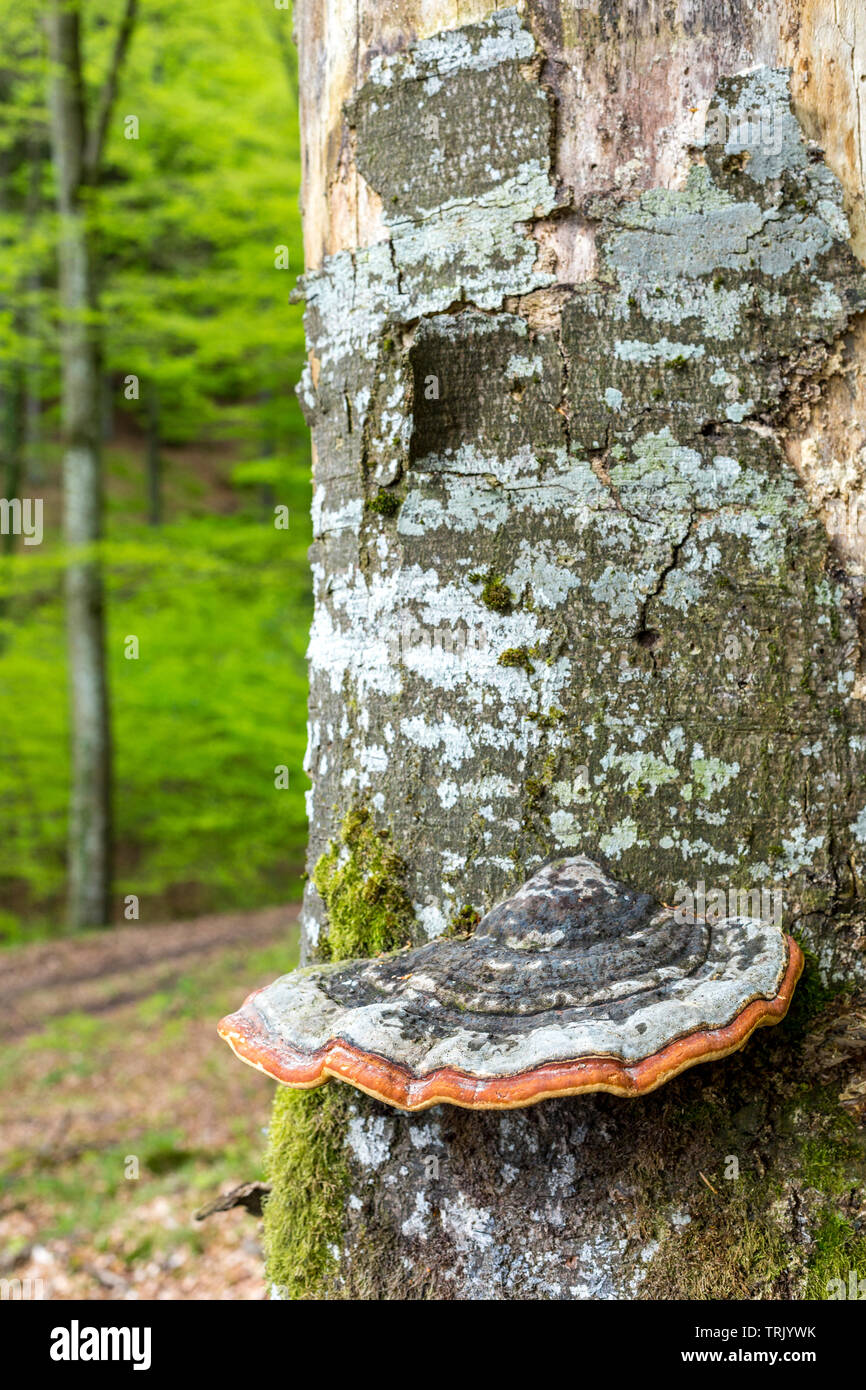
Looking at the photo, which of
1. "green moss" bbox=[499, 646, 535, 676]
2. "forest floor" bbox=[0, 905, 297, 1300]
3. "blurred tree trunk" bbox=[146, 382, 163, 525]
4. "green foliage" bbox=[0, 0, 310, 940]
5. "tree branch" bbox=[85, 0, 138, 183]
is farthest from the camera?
"blurred tree trunk" bbox=[146, 382, 163, 525]

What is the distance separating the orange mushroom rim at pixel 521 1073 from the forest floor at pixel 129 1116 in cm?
318

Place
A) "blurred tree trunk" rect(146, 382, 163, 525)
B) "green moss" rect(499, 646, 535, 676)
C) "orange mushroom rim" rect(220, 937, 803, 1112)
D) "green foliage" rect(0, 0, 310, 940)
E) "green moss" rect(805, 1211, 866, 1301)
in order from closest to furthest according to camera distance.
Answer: "orange mushroom rim" rect(220, 937, 803, 1112), "green moss" rect(805, 1211, 866, 1301), "green moss" rect(499, 646, 535, 676), "green foliage" rect(0, 0, 310, 940), "blurred tree trunk" rect(146, 382, 163, 525)

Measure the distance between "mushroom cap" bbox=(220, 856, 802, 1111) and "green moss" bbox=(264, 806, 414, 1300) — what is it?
0.59 feet

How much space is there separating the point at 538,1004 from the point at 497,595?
2.39ft

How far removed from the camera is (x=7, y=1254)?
4816mm

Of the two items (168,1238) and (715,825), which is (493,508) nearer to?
(715,825)

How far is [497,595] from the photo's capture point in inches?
70.1

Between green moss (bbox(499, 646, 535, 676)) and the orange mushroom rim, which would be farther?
green moss (bbox(499, 646, 535, 676))

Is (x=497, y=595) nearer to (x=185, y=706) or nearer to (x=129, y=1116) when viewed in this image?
(x=129, y=1116)

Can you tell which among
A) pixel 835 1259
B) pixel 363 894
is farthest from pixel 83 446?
pixel 835 1259

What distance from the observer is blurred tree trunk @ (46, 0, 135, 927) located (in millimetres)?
11078

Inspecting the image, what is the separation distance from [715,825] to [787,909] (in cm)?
19

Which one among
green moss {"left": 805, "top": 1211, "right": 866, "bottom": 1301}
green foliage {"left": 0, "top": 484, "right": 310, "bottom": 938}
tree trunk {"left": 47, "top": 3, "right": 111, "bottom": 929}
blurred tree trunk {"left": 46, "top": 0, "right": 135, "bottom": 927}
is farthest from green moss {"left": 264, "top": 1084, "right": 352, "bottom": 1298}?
tree trunk {"left": 47, "top": 3, "right": 111, "bottom": 929}

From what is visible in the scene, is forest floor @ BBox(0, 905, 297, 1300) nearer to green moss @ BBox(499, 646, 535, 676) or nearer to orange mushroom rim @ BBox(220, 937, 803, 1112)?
orange mushroom rim @ BBox(220, 937, 803, 1112)
